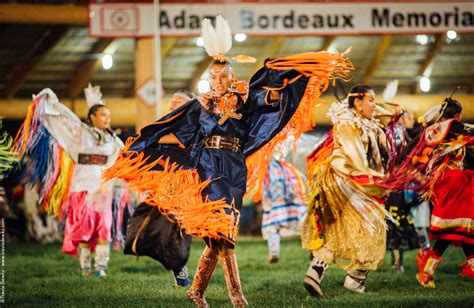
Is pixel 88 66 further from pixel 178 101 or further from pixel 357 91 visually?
pixel 357 91

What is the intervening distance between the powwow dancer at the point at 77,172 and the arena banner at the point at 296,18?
145 inches

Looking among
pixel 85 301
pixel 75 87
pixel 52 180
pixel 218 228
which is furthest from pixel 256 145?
pixel 75 87

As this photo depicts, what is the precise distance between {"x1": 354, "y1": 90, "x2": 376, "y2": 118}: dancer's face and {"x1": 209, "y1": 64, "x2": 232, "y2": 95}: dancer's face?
50.7 inches

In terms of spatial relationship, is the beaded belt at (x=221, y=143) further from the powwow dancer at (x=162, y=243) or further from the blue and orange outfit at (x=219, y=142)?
the powwow dancer at (x=162, y=243)

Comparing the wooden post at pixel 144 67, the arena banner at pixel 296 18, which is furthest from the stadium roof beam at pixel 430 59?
the wooden post at pixel 144 67

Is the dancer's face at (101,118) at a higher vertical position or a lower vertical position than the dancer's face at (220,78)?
lower

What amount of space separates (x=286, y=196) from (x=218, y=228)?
15.6ft

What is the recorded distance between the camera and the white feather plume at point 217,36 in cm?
644

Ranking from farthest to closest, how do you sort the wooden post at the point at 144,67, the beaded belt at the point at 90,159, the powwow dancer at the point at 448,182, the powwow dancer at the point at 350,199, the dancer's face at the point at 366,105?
the wooden post at the point at 144,67 → the beaded belt at the point at 90,159 → the powwow dancer at the point at 448,182 → the dancer's face at the point at 366,105 → the powwow dancer at the point at 350,199

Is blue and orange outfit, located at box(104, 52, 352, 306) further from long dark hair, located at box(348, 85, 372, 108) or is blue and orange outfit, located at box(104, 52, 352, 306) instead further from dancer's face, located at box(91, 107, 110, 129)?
dancer's face, located at box(91, 107, 110, 129)

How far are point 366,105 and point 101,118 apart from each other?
10.5 ft

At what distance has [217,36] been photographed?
6.46m

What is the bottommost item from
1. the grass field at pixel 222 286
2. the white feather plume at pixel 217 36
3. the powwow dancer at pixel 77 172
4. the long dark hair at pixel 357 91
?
the grass field at pixel 222 286

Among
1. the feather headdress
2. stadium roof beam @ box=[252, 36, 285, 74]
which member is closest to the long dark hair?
the feather headdress
